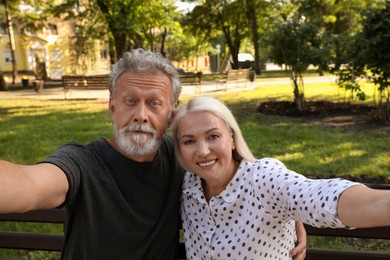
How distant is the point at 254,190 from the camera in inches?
66.4

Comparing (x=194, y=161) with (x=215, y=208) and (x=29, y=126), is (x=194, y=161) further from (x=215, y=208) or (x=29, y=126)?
(x=29, y=126)

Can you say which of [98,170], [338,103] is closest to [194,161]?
[98,170]

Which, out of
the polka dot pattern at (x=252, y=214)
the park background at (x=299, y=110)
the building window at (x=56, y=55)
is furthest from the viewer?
the building window at (x=56, y=55)

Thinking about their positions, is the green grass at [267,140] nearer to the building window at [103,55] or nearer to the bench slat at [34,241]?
the bench slat at [34,241]

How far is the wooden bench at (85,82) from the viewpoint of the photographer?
1488cm

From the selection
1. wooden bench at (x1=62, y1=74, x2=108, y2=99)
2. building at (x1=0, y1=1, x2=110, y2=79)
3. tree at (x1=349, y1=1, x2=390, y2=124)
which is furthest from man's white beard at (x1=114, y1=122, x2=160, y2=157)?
building at (x1=0, y1=1, x2=110, y2=79)

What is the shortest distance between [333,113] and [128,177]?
9.18 metres

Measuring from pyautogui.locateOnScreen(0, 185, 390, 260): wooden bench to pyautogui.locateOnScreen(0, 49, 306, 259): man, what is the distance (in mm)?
375

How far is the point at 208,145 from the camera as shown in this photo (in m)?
1.80

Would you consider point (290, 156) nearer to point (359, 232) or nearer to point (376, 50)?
point (376, 50)

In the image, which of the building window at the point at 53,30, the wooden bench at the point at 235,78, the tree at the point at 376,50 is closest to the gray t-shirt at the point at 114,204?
the tree at the point at 376,50

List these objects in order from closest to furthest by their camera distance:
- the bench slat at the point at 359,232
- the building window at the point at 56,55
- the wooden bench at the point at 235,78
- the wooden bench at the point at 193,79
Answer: the bench slat at the point at 359,232 < the wooden bench at the point at 193,79 < the wooden bench at the point at 235,78 < the building window at the point at 56,55

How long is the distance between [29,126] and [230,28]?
3117cm

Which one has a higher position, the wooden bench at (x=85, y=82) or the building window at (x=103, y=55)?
the building window at (x=103, y=55)
